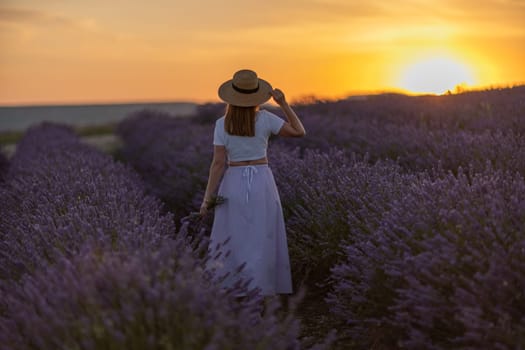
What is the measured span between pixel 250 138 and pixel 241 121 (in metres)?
0.12

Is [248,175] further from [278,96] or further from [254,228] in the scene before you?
[278,96]

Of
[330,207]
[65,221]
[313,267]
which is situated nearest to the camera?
[65,221]

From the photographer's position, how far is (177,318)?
8.22 ft

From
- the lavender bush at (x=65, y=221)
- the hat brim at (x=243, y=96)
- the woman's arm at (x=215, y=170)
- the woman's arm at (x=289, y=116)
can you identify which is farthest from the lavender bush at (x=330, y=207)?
the lavender bush at (x=65, y=221)

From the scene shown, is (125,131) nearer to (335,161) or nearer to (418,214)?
(335,161)

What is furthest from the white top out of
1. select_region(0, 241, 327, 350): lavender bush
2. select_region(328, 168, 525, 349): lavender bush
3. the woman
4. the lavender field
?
select_region(0, 241, 327, 350): lavender bush

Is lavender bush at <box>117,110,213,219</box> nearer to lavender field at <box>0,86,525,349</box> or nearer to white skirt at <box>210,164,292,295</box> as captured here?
lavender field at <box>0,86,525,349</box>

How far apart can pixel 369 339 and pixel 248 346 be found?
47.3 inches

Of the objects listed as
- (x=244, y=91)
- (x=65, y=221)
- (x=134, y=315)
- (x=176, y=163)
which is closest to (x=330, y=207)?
(x=244, y=91)

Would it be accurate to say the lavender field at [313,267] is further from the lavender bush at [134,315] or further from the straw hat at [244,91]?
the straw hat at [244,91]

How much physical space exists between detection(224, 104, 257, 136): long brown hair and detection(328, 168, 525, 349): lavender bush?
0.96 meters

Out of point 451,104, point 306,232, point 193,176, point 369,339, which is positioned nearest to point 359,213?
point 306,232

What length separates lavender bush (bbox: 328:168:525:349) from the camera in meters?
2.87

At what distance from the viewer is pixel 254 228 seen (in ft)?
13.6
